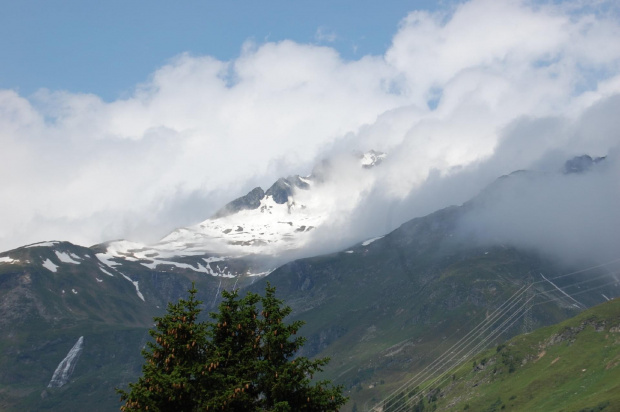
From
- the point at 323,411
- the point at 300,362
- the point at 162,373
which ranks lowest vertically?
the point at 323,411

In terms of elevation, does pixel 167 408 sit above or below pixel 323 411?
above

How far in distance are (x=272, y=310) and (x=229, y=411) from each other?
8304 mm

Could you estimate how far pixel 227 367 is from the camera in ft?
151

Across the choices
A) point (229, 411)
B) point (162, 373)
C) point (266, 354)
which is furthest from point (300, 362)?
point (162, 373)

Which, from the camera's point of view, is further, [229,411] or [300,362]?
[300,362]

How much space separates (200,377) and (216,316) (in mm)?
5917

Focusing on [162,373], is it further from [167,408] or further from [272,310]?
[272,310]

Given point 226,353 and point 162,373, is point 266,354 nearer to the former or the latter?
point 226,353

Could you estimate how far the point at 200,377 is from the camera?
1719 inches

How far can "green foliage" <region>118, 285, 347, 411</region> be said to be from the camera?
139ft

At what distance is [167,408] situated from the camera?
4266 centimetres

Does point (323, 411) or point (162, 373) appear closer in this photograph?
point (162, 373)

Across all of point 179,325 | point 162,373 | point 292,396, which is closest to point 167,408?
point 162,373

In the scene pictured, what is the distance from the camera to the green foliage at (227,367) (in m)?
42.2
